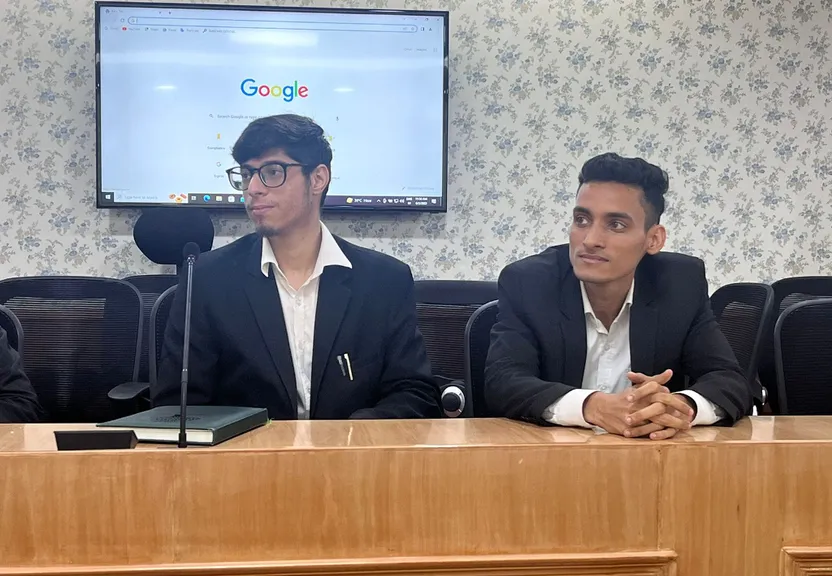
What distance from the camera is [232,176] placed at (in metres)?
1.71

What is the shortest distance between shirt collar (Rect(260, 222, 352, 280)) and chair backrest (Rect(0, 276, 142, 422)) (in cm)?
66

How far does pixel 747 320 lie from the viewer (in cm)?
215

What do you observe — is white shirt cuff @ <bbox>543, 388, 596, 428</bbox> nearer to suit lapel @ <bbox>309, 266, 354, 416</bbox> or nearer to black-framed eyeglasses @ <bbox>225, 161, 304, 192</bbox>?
suit lapel @ <bbox>309, 266, 354, 416</bbox>

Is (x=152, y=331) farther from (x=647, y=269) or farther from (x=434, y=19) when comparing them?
(x=434, y=19)

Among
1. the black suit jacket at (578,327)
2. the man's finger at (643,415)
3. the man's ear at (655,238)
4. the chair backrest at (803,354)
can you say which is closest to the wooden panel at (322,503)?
the man's finger at (643,415)

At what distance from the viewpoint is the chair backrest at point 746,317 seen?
6.73 feet

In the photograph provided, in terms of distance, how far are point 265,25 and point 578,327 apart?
195cm

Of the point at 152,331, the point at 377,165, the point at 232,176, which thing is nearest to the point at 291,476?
the point at 232,176

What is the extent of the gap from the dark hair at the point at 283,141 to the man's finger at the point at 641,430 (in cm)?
91

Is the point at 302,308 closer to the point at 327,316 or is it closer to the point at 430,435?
the point at 327,316

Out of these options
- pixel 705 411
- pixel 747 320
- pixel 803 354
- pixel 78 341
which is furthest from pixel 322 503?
pixel 747 320

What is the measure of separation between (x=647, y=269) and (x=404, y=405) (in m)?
0.61

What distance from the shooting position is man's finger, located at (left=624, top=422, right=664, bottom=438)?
1.12 meters

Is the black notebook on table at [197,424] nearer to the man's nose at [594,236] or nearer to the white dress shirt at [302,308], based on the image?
the white dress shirt at [302,308]
